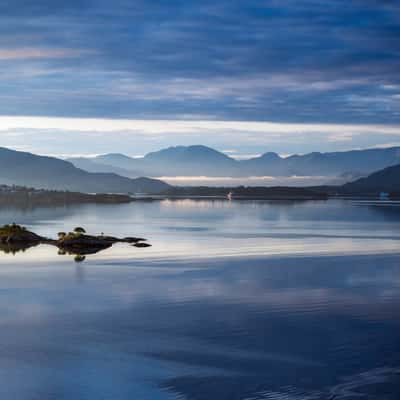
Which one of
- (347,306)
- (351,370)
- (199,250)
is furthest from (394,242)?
(351,370)

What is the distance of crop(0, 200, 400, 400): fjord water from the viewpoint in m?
18.6

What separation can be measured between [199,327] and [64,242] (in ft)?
102

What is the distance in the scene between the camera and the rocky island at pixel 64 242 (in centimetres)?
5208

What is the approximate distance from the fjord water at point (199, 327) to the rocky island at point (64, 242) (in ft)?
14.5

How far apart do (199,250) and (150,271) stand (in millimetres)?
13993

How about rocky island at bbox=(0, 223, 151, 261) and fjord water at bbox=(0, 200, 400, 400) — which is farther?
rocky island at bbox=(0, 223, 151, 261)

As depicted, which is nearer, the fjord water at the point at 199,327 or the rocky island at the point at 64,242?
the fjord water at the point at 199,327

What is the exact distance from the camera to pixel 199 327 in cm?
2495

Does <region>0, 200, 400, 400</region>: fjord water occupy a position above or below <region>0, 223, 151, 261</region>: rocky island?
below

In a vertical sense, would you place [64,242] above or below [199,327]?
above

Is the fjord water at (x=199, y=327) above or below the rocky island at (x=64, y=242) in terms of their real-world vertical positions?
below

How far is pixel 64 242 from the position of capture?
54469mm

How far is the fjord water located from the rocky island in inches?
173

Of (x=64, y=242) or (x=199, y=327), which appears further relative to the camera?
(x=64, y=242)
